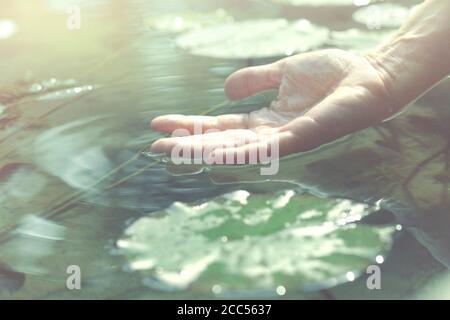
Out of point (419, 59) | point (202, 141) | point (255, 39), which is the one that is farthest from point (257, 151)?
point (255, 39)

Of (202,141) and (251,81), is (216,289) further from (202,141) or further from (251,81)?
(251,81)

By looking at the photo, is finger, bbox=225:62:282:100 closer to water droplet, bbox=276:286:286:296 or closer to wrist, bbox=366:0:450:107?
wrist, bbox=366:0:450:107

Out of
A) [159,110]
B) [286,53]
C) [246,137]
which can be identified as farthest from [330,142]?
[286,53]

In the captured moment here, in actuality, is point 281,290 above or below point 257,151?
below

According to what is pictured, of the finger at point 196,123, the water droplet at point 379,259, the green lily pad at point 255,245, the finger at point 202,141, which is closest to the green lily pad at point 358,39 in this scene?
the finger at point 196,123

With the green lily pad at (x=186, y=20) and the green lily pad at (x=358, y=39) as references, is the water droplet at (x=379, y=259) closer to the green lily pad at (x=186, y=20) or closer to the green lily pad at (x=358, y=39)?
the green lily pad at (x=358, y=39)

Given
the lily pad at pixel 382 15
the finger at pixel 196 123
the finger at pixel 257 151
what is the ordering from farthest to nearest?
Result: the lily pad at pixel 382 15 < the finger at pixel 196 123 < the finger at pixel 257 151

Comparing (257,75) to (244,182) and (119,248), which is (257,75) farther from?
(119,248)
